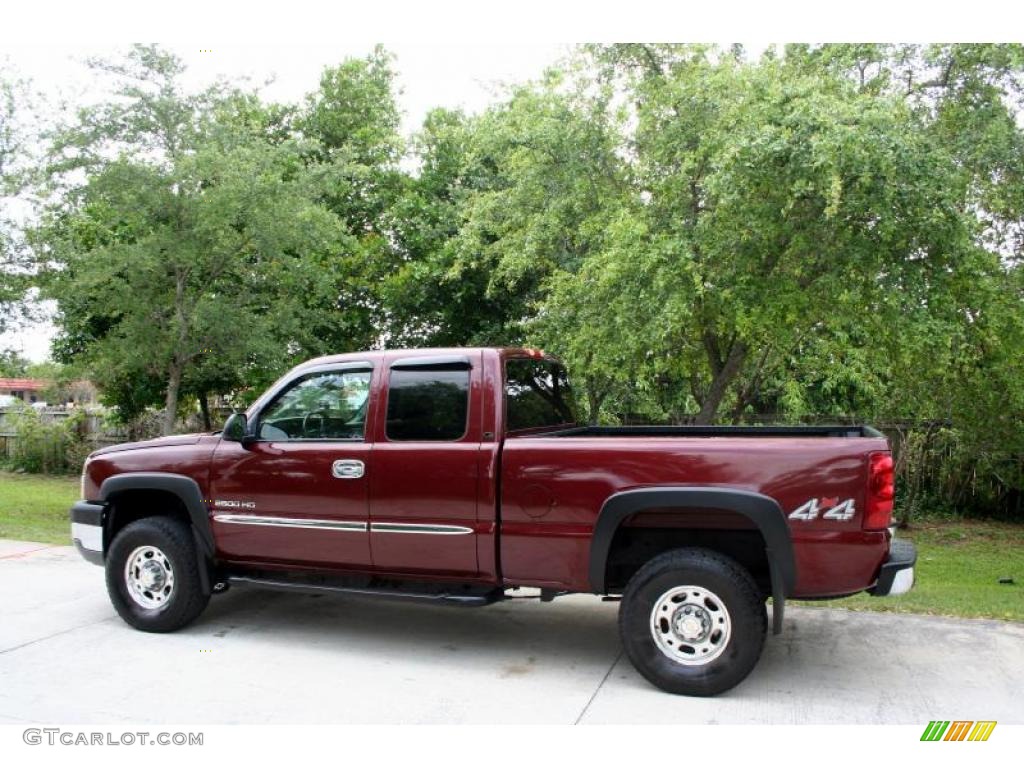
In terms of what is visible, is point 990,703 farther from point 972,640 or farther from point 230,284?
point 230,284

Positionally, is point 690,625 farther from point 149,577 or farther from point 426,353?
point 149,577

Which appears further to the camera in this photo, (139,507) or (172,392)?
(172,392)

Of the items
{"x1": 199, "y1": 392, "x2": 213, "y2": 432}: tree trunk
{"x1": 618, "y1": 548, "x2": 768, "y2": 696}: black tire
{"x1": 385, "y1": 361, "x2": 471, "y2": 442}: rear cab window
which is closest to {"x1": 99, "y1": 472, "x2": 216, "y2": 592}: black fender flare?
{"x1": 385, "y1": 361, "x2": 471, "y2": 442}: rear cab window

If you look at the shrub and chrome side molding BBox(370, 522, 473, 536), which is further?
the shrub

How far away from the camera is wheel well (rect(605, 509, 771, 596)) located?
5324mm

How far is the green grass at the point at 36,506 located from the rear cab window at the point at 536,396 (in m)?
6.29

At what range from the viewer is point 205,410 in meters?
18.6

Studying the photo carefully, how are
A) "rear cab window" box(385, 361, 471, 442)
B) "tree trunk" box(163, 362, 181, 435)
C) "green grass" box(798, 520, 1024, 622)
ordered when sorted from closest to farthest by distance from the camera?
"rear cab window" box(385, 361, 471, 442)
"green grass" box(798, 520, 1024, 622)
"tree trunk" box(163, 362, 181, 435)

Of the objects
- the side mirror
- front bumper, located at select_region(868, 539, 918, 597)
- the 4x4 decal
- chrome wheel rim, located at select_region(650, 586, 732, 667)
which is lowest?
chrome wheel rim, located at select_region(650, 586, 732, 667)

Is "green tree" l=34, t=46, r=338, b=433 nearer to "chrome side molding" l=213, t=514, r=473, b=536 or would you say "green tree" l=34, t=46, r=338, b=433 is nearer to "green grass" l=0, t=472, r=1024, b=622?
"green grass" l=0, t=472, r=1024, b=622

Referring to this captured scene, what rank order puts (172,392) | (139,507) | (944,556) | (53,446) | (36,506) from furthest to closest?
1. (53,446)
2. (36,506)
3. (172,392)
4. (944,556)
5. (139,507)

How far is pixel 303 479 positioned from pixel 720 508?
2.77 meters

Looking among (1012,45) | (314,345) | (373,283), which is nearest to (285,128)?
(373,283)

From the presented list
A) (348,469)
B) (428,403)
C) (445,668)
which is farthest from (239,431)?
(445,668)
